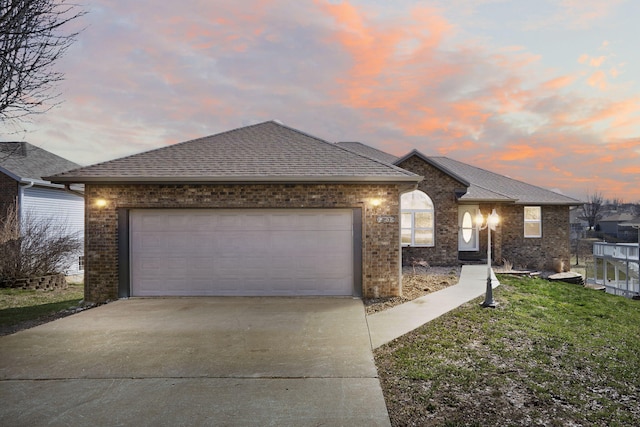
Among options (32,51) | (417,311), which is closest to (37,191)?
(32,51)

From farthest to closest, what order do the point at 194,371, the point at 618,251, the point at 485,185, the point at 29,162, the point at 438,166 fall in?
1. the point at 618,251
2. the point at 29,162
3. the point at 485,185
4. the point at 438,166
5. the point at 194,371

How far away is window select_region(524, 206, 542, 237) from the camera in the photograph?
18453 mm

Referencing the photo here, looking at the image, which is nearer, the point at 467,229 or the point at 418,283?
the point at 418,283

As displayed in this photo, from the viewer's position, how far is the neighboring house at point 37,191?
17688 millimetres

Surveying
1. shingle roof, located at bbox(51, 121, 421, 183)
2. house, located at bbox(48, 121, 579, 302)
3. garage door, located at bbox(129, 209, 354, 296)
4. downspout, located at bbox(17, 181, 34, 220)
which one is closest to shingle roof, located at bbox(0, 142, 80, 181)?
downspout, located at bbox(17, 181, 34, 220)

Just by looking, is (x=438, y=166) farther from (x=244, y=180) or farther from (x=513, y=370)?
(x=513, y=370)

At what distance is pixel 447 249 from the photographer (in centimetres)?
1642

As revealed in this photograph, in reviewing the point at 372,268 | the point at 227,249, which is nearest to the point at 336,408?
the point at 372,268

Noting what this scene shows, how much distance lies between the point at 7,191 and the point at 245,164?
557 inches

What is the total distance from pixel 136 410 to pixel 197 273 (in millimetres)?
6226

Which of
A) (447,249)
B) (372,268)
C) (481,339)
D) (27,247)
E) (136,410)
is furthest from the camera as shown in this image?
(447,249)

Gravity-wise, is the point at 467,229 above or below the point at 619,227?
above

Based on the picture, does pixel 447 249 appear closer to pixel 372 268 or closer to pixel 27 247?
pixel 372 268

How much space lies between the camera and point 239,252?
1020 cm
